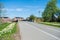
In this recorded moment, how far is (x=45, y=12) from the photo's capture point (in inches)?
4783

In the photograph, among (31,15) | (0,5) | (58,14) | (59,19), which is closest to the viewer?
(0,5)

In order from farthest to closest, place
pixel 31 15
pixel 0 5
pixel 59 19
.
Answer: pixel 31 15 → pixel 59 19 → pixel 0 5

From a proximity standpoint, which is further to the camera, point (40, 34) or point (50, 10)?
point (50, 10)

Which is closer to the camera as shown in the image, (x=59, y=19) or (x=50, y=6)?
(x=59, y=19)

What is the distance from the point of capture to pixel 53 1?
399 ft

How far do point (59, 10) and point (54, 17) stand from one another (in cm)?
507

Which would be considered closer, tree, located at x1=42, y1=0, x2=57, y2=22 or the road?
the road

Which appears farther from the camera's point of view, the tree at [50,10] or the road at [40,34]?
the tree at [50,10]

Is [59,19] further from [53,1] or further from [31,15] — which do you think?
[31,15]

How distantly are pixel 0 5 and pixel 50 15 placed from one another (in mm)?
48354

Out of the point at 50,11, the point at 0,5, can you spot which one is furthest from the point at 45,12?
the point at 0,5

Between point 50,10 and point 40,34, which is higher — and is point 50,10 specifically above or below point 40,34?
below

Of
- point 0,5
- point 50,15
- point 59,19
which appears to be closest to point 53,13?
point 50,15

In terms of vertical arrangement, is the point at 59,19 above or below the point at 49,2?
below
